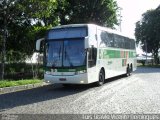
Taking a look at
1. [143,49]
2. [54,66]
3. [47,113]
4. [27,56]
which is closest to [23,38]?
[27,56]

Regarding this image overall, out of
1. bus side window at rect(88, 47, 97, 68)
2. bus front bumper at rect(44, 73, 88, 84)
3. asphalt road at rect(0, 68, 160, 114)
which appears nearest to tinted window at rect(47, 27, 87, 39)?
bus side window at rect(88, 47, 97, 68)

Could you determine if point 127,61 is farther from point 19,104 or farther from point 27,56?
point 19,104

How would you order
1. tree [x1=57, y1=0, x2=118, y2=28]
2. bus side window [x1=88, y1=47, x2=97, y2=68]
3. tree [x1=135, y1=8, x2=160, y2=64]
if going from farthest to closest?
tree [x1=135, y1=8, x2=160, y2=64], tree [x1=57, y1=0, x2=118, y2=28], bus side window [x1=88, y1=47, x2=97, y2=68]

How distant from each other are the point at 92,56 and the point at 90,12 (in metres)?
20.0

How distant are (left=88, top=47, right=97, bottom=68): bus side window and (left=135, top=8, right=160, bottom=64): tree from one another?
45687 millimetres

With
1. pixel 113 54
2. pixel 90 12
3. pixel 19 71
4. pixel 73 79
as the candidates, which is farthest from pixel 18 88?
pixel 90 12

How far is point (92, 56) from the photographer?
57.6ft

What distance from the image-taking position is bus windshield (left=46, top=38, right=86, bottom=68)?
55.1 ft

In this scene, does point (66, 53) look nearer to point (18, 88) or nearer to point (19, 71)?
point (18, 88)

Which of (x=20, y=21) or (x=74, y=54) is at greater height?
(x=20, y=21)

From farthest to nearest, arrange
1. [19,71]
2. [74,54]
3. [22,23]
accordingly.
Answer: [19,71], [22,23], [74,54]

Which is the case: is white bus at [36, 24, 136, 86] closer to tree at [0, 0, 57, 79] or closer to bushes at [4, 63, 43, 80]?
tree at [0, 0, 57, 79]

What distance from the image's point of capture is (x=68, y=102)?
1273 centimetres

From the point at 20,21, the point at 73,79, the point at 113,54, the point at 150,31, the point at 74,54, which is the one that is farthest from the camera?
the point at 150,31
